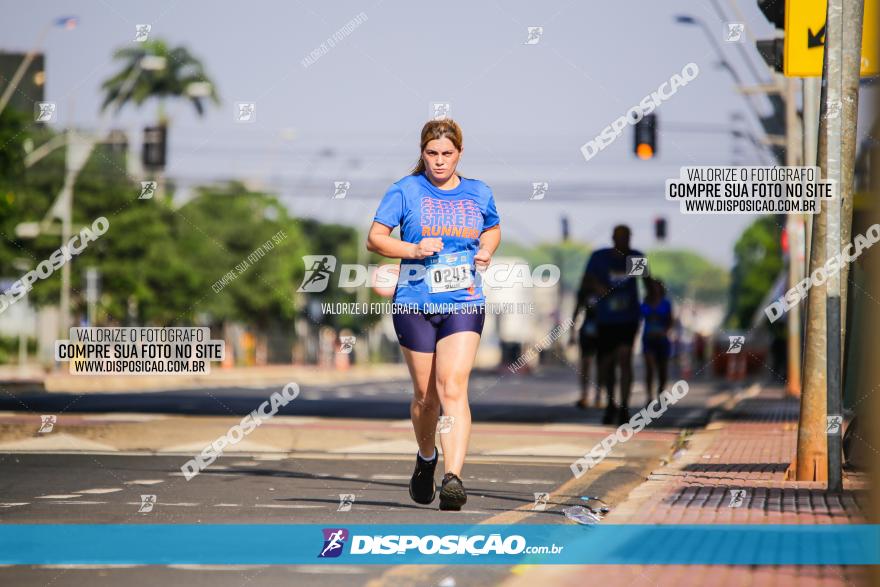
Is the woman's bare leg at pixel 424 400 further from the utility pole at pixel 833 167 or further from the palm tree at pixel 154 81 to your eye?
the palm tree at pixel 154 81

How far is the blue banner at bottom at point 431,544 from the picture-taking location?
246 inches

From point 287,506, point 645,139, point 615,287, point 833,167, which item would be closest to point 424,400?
point 287,506

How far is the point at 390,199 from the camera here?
7719mm

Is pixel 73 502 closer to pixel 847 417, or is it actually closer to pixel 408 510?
pixel 408 510

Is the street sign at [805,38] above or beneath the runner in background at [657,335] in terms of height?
above

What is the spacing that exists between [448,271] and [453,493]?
3.59 feet

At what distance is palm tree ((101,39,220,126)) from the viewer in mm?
66000

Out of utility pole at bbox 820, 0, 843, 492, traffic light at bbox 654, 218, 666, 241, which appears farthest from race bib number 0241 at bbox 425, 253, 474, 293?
traffic light at bbox 654, 218, 666, 241

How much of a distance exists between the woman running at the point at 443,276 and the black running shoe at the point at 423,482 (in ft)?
1.11

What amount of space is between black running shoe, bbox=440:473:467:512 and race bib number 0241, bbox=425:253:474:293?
0.94 m

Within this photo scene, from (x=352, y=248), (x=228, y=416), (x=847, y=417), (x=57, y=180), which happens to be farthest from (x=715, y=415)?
(x=352, y=248)

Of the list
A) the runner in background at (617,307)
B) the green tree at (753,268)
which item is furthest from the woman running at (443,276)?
the green tree at (753,268)

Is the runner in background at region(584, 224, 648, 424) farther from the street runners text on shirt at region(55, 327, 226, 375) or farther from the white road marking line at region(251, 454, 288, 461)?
the white road marking line at region(251, 454, 288, 461)

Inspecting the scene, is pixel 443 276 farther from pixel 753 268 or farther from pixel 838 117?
pixel 753 268
